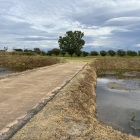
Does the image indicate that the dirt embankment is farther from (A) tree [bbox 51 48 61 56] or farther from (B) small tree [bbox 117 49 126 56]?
(B) small tree [bbox 117 49 126 56]

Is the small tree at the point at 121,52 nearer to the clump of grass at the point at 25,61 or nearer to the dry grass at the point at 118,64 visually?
the dry grass at the point at 118,64

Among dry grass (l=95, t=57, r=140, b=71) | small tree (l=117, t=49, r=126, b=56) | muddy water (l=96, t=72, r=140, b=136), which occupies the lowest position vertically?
muddy water (l=96, t=72, r=140, b=136)

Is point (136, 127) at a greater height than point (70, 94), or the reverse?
point (70, 94)

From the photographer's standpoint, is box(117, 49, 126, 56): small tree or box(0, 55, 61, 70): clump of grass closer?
box(0, 55, 61, 70): clump of grass

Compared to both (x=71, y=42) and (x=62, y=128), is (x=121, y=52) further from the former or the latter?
(x=62, y=128)

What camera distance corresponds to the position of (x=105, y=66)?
4559 centimetres

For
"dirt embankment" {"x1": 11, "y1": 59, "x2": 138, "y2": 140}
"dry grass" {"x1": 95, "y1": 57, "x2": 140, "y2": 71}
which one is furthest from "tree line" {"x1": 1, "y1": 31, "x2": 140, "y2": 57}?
"dirt embankment" {"x1": 11, "y1": 59, "x2": 138, "y2": 140}

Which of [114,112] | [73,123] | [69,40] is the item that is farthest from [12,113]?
[69,40]

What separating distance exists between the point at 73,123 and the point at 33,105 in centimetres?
256

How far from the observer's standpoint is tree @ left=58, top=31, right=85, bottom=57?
6856 cm

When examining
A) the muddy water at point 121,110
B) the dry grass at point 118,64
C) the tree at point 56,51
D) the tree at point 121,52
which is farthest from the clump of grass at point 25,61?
the muddy water at point 121,110

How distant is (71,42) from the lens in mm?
68875

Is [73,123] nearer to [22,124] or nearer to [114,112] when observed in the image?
[22,124]

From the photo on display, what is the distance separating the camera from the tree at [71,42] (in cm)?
6856
